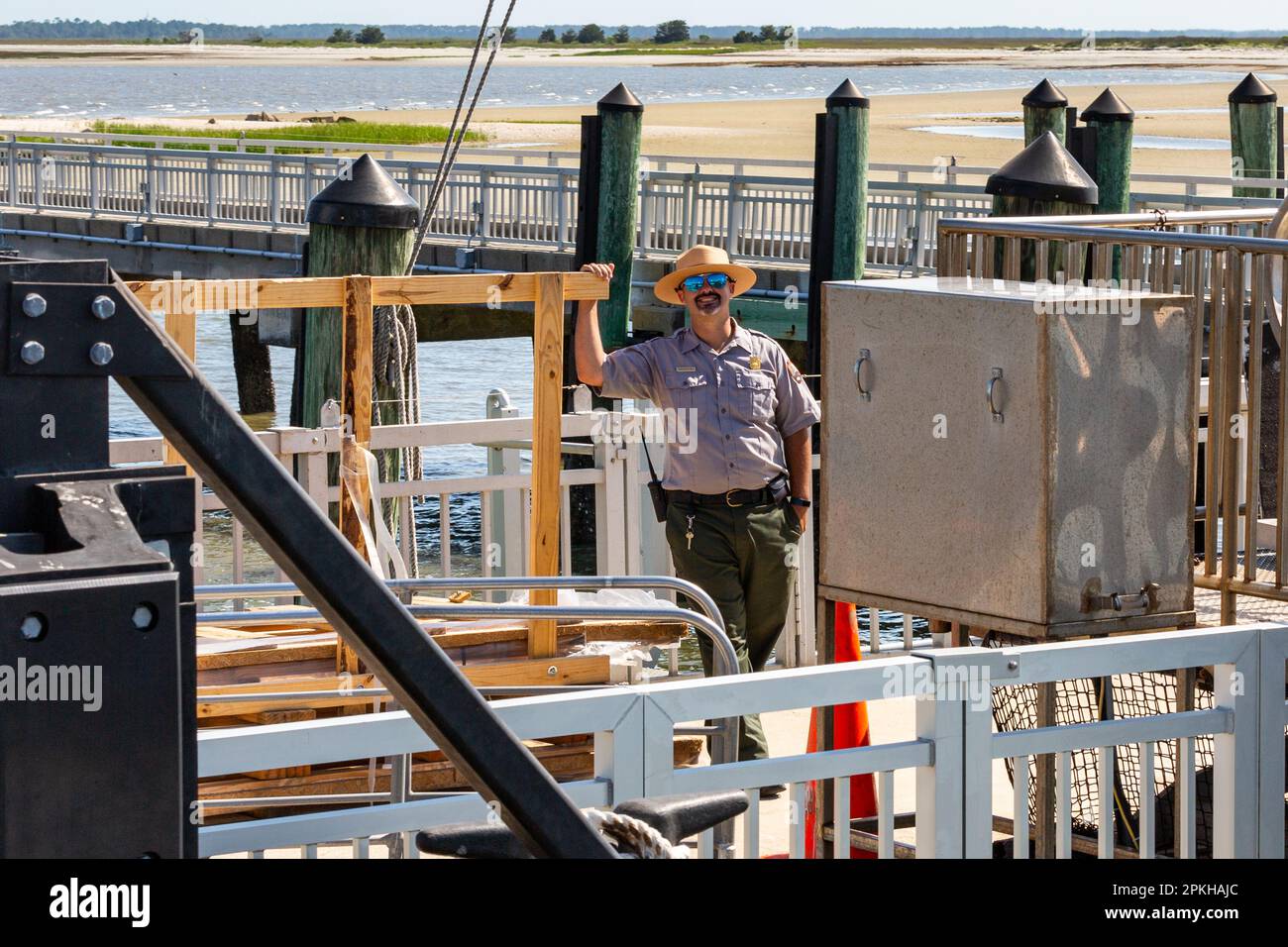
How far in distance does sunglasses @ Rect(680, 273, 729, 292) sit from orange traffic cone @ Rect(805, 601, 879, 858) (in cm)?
123

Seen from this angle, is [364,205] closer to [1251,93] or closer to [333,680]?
[333,680]

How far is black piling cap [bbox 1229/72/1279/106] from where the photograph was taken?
800 inches

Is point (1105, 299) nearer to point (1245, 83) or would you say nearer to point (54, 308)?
point (54, 308)

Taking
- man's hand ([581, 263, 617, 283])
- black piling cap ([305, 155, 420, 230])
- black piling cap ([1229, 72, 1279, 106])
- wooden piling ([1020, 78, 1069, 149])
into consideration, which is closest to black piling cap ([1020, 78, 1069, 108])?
wooden piling ([1020, 78, 1069, 149])

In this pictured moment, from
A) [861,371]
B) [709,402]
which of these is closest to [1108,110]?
[709,402]

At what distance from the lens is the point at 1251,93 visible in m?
20.5

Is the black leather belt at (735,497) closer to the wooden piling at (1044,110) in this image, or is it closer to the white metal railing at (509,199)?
the white metal railing at (509,199)

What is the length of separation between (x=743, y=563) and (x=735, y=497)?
225 millimetres

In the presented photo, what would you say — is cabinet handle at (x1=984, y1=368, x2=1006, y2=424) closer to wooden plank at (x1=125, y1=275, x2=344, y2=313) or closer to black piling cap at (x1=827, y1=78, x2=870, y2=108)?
wooden plank at (x1=125, y1=275, x2=344, y2=313)

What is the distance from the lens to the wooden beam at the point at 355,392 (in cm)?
573

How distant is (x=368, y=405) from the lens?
5.83 metres

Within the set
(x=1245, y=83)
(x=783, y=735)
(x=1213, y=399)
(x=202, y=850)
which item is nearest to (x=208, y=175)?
(x=1245, y=83)

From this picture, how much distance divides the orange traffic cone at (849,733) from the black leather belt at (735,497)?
0.61 metres

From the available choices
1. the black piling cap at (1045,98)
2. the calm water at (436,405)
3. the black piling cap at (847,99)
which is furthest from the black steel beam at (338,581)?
the black piling cap at (1045,98)
